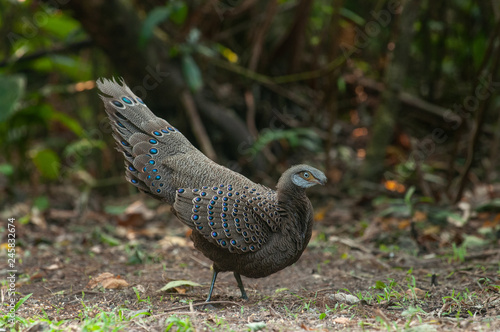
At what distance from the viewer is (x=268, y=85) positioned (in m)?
7.82

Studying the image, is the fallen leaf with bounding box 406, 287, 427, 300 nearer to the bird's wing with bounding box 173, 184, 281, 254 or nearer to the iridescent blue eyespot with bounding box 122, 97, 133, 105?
the bird's wing with bounding box 173, 184, 281, 254

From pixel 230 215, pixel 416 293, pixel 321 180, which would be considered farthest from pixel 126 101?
pixel 416 293

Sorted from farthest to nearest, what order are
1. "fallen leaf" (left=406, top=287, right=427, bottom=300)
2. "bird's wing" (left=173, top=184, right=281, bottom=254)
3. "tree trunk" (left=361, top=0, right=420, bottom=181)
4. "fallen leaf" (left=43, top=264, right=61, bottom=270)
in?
"tree trunk" (left=361, top=0, right=420, bottom=181) < "fallen leaf" (left=43, top=264, right=61, bottom=270) < "fallen leaf" (left=406, top=287, right=427, bottom=300) < "bird's wing" (left=173, top=184, right=281, bottom=254)

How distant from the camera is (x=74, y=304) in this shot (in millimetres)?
3652

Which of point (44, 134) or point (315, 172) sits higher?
point (315, 172)

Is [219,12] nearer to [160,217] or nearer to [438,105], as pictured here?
[160,217]

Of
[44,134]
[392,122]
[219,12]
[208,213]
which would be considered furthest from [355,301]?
[44,134]

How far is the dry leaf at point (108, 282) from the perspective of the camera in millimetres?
3953

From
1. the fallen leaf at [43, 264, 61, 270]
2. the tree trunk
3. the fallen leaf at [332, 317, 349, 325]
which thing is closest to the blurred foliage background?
the tree trunk

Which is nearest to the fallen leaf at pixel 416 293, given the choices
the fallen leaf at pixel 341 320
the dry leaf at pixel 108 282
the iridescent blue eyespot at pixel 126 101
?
the fallen leaf at pixel 341 320

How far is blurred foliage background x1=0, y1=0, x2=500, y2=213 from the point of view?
6699 millimetres

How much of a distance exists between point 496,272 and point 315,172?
1.67m

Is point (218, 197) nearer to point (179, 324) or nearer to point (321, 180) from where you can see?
point (321, 180)

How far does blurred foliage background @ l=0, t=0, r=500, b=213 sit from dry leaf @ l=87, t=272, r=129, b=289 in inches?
110
